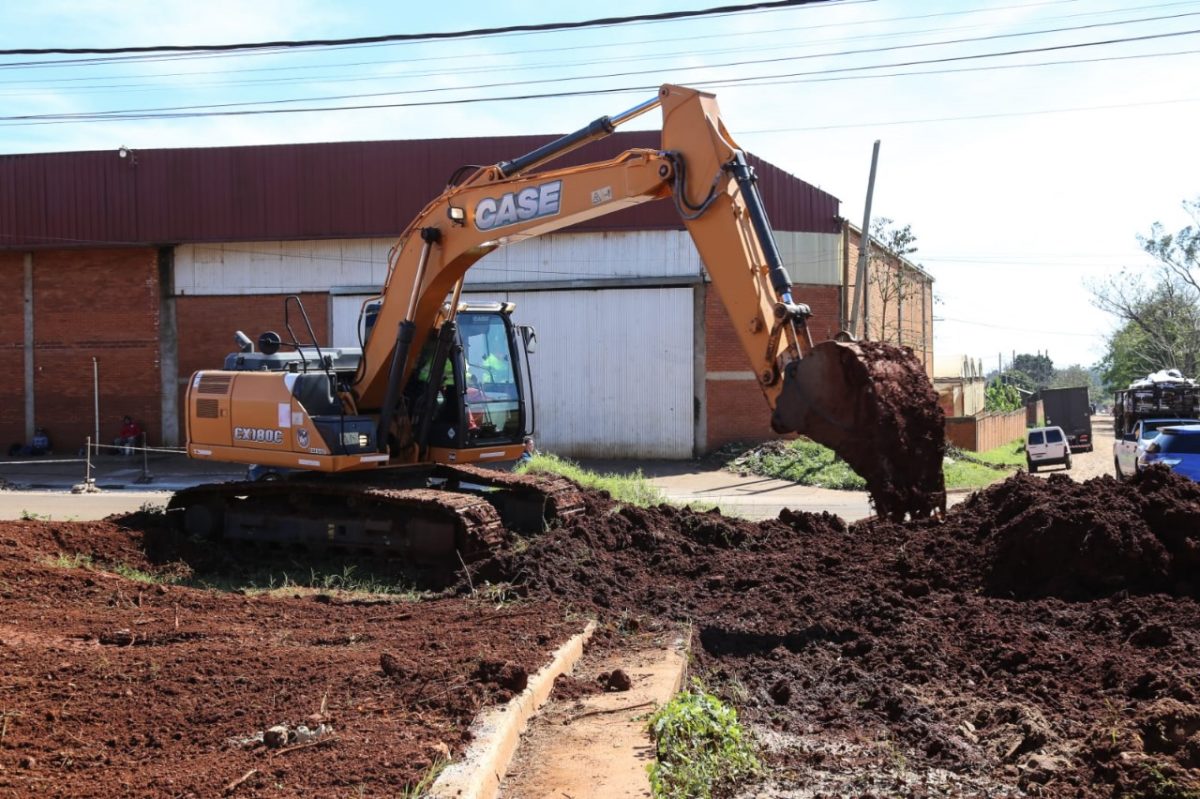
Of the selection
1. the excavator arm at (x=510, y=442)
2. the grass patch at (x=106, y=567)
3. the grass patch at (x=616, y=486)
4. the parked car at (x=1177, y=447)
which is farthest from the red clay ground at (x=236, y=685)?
the parked car at (x=1177, y=447)

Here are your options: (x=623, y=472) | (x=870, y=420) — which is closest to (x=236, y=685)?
(x=870, y=420)

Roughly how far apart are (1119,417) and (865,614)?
34420 millimetres

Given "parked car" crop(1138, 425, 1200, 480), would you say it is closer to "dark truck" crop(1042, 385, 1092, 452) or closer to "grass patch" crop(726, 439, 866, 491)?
"grass patch" crop(726, 439, 866, 491)

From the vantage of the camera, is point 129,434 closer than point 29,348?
Yes

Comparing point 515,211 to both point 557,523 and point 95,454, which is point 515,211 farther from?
point 95,454

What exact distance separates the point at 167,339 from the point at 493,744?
27186 mm

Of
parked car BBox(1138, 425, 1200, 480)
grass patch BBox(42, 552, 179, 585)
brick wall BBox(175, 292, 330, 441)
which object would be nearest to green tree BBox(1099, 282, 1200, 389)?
parked car BBox(1138, 425, 1200, 480)

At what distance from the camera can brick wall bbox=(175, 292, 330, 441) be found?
2892cm

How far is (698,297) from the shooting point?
1080 inches

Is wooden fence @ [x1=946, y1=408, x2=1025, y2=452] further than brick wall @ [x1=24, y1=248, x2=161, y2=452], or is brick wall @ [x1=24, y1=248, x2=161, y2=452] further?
wooden fence @ [x1=946, y1=408, x2=1025, y2=452]

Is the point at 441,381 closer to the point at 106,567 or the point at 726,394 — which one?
the point at 106,567

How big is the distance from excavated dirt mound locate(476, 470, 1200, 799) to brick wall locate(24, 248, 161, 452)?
72.1 feet

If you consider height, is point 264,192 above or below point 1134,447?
above

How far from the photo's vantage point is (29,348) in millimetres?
30203
